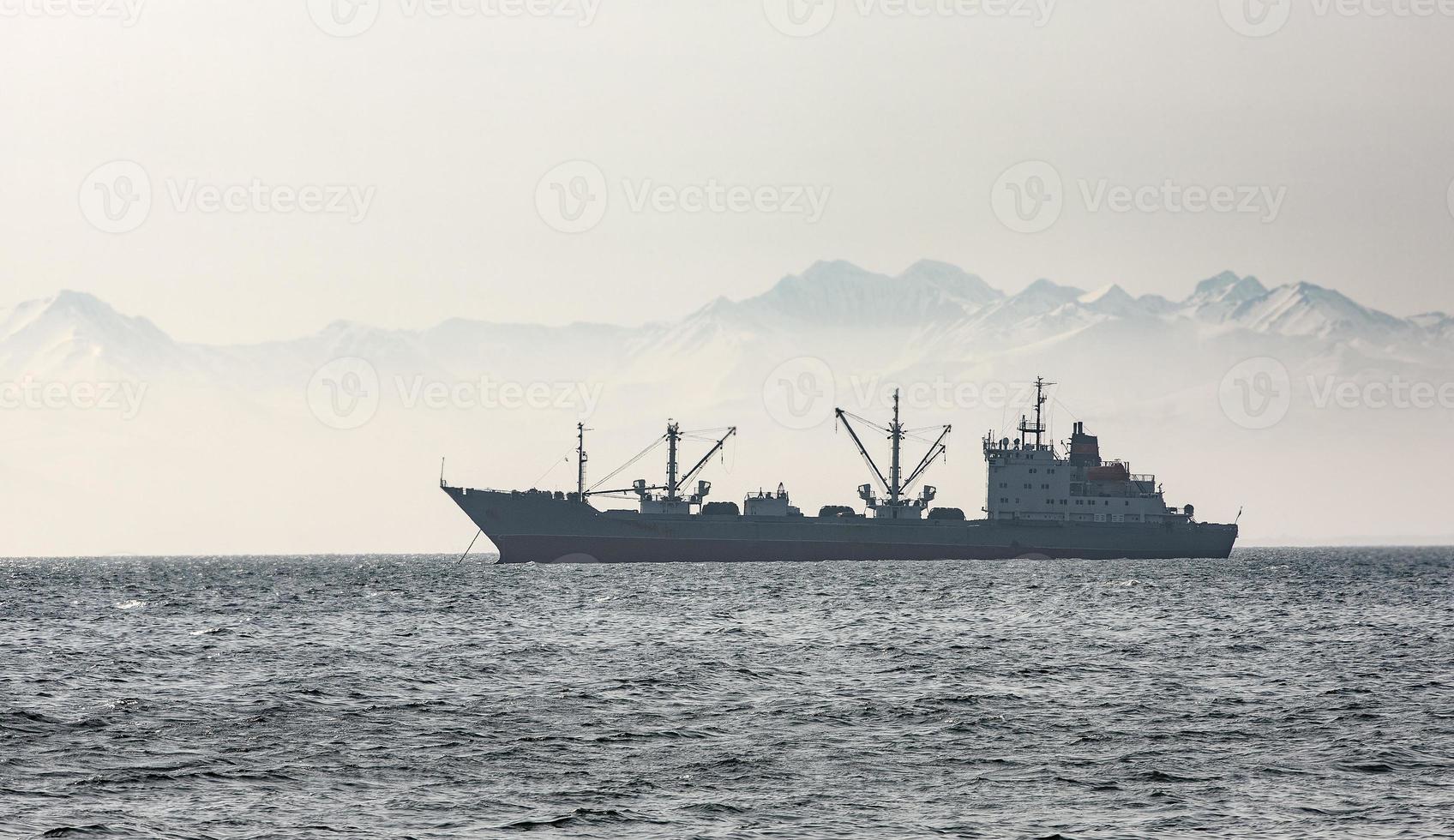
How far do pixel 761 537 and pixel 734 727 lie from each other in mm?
134037

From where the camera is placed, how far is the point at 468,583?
4771 inches

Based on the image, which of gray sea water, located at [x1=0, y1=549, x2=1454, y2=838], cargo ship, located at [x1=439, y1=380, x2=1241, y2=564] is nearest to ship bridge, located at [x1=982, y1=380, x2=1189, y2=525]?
cargo ship, located at [x1=439, y1=380, x2=1241, y2=564]

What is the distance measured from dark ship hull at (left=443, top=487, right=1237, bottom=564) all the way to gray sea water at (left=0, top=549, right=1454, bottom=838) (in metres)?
97.8

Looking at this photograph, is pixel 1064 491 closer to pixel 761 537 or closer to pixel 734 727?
pixel 761 537

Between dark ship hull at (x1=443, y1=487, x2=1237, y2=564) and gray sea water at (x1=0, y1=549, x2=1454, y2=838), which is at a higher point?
dark ship hull at (x1=443, y1=487, x2=1237, y2=564)

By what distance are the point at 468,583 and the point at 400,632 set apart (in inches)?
2386

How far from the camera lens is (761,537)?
166625 millimetres

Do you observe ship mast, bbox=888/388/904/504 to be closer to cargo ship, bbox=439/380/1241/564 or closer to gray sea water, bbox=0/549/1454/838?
cargo ship, bbox=439/380/1241/564

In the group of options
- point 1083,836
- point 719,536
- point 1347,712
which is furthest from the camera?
point 719,536

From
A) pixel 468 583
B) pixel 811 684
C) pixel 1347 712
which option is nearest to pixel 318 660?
pixel 811 684

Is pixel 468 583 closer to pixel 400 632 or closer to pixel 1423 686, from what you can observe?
pixel 400 632

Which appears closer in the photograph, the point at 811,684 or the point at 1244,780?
the point at 1244,780

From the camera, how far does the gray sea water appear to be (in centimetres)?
2334

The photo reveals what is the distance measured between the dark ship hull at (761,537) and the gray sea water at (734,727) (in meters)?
97.8
